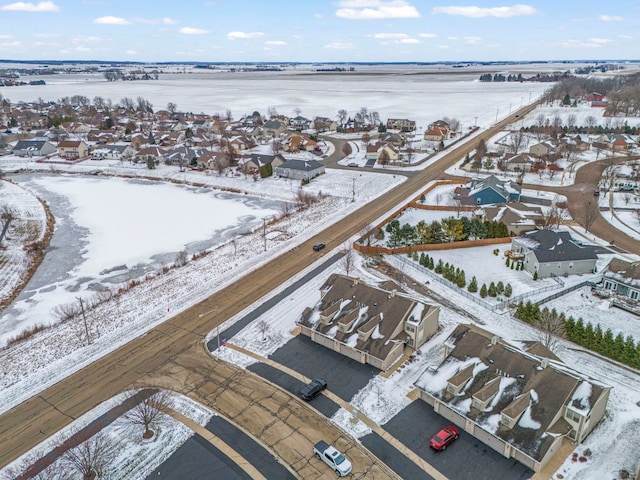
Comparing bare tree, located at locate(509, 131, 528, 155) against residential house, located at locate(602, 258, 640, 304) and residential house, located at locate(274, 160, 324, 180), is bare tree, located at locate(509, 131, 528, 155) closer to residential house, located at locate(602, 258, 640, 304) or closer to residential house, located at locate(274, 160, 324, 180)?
residential house, located at locate(274, 160, 324, 180)

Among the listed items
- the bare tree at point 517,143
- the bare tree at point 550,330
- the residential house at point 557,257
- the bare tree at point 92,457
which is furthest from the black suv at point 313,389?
the bare tree at point 517,143

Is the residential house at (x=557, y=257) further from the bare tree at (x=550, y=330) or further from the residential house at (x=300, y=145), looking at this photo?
the residential house at (x=300, y=145)

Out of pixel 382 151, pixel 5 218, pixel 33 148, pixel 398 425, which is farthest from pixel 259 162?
pixel 398 425

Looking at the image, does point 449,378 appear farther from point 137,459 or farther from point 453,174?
point 453,174

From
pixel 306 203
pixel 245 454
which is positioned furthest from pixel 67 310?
pixel 306 203

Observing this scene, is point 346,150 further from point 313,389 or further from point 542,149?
point 313,389

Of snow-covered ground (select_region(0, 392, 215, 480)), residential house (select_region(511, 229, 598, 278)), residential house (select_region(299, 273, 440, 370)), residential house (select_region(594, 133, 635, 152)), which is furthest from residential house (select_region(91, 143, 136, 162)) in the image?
residential house (select_region(594, 133, 635, 152))
